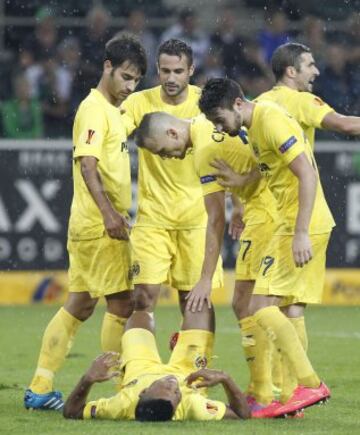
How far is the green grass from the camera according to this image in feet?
23.3

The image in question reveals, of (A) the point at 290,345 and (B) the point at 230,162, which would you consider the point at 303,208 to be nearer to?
(A) the point at 290,345

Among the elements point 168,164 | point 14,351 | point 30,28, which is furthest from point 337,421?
point 30,28

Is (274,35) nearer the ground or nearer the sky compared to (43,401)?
nearer the sky

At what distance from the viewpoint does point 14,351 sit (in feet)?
36.5

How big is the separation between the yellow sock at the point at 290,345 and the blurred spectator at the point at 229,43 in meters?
9.95

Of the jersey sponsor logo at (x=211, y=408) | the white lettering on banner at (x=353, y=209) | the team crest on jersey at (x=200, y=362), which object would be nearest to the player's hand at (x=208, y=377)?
the jersey sponsor logo at (x=211, y=408)

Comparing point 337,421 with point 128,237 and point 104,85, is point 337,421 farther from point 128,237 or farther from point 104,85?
point 104,85

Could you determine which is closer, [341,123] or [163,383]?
[163,383]

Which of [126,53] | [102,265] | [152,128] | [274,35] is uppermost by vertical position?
[274,35]

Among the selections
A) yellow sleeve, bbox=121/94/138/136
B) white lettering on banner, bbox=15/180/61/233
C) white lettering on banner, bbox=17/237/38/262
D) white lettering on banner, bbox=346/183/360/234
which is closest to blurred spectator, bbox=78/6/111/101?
white lettering on banner, bbox=15/180/61/233

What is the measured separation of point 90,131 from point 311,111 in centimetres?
152

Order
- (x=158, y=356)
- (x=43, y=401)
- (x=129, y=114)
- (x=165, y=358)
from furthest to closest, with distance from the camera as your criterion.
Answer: (x=165, y=358) → (x=129, y=114) → (x=43, y=401) → (x=158, y=356)

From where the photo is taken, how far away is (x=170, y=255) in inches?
346

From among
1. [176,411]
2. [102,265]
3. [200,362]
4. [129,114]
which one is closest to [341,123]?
[129,114]
